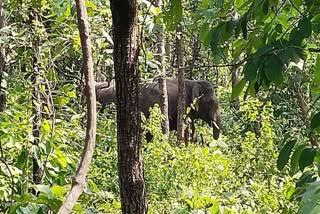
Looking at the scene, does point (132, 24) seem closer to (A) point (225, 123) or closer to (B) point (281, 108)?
(B) point (281, 108)

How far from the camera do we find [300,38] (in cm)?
136

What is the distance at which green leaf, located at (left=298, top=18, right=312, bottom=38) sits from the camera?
133cm

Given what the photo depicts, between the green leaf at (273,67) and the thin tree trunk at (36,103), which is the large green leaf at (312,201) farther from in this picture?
the thin tree trunk at (36,103)

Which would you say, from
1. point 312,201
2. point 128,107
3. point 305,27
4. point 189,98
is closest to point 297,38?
point 305,27

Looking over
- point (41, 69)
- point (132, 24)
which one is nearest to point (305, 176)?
point (132, 24)

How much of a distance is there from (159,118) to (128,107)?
11.7ft

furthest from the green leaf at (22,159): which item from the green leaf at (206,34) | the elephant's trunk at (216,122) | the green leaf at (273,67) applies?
the elephant's trunk at (216,122)

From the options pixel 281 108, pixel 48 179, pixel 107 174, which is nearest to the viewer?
pixel 48 179

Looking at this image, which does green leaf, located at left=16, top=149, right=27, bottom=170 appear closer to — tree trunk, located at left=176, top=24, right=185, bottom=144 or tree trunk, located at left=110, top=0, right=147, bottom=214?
tree trunk, located at left=110, top=0, right=147, bottom=214

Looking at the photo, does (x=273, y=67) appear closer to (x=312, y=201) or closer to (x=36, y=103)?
(x=312, y=201)

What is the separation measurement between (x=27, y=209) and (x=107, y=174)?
2830mm

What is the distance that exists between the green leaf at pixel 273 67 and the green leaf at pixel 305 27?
0.08 m

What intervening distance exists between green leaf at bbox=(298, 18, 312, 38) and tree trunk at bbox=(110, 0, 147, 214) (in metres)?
0.36

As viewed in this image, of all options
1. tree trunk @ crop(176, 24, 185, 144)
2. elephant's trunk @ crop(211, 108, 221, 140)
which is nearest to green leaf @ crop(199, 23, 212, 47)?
tree trunk @ crop(176, 24, 185, 144)
